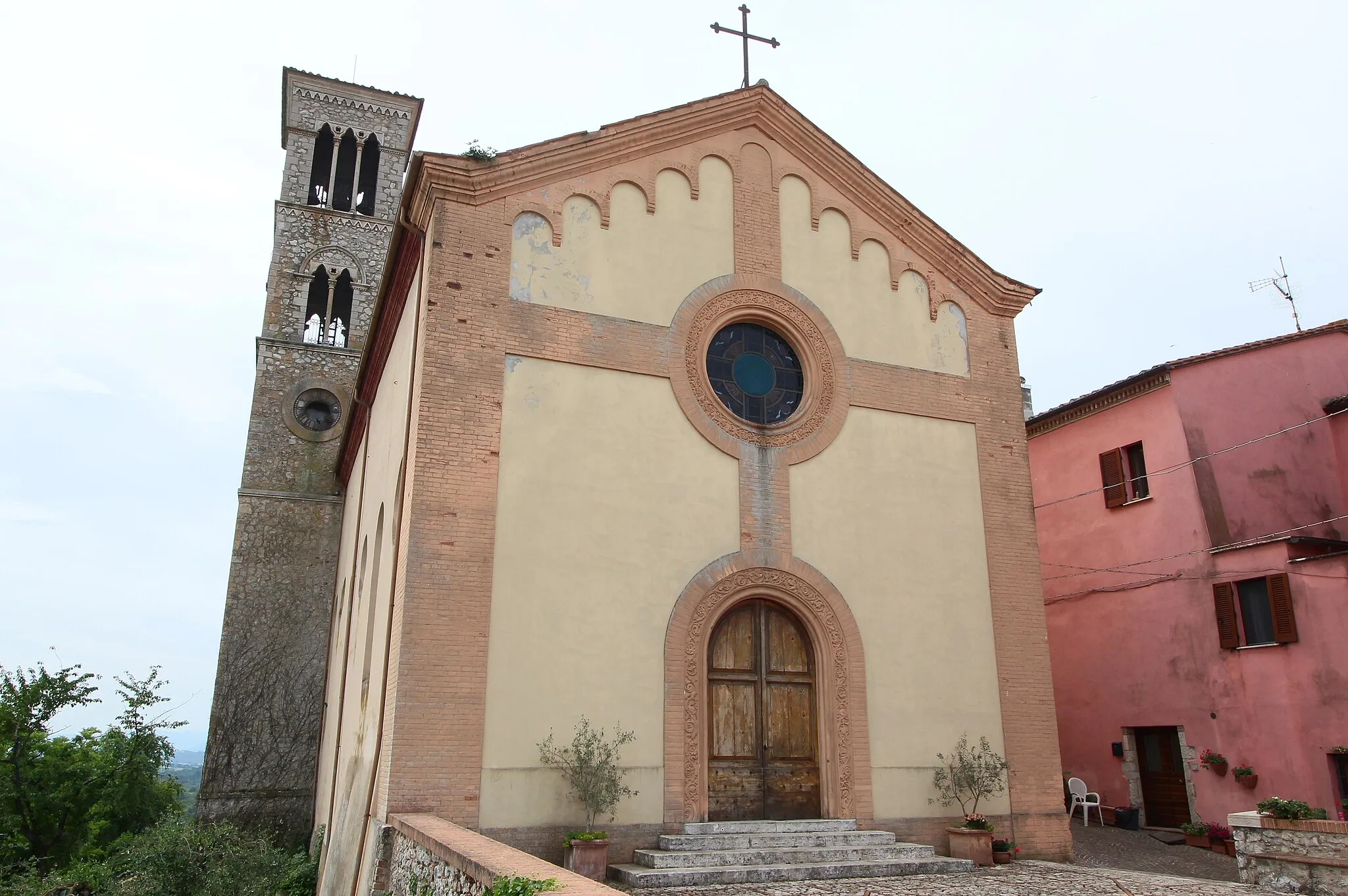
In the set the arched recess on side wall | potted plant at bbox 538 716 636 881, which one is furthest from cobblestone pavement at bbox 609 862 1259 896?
the arched recess on side wall

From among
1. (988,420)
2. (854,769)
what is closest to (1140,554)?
(988,420)

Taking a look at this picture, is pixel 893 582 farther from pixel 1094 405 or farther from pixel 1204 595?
pixel 1094 405

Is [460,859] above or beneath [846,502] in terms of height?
beneath

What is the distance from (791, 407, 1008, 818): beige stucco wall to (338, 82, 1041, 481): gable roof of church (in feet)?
8.56

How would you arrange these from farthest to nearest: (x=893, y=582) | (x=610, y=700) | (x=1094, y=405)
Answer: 1. (x=1094, y=405)
2. (x=893, y=582)
3. (x=610, y=700)

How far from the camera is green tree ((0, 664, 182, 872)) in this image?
21219 millimetres

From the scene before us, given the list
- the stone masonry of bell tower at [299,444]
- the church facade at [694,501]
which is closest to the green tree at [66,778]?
the stone masonry of bell tower at [299,444]

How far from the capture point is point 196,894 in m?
12.3

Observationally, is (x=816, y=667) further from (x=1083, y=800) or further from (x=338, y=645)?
(x=338, y=645)

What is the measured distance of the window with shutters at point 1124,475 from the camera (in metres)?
18.1

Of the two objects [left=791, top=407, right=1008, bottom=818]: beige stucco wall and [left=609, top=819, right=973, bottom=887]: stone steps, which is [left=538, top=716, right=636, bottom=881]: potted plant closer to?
[left=609, top=819, right=973, bottom=887]: stone steps

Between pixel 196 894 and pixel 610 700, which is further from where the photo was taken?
pixel 196 894

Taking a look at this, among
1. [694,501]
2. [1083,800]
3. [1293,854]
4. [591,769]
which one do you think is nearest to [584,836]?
[591,769]

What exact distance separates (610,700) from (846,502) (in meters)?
3.91
